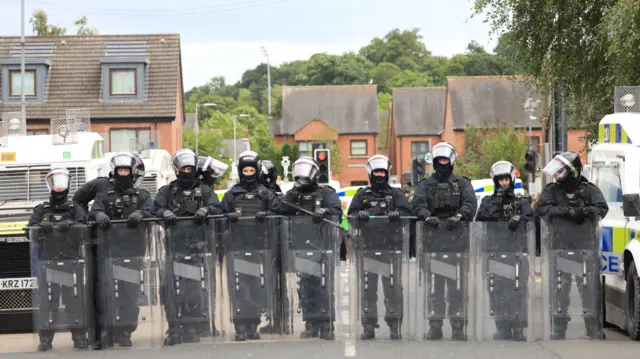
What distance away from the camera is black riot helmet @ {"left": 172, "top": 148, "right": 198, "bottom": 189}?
45.0 ft

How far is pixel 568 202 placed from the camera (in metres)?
13.5

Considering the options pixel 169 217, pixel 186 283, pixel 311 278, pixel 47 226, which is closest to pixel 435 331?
pixel 311 278

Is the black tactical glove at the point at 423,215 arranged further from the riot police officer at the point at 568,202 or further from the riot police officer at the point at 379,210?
the riot police officer at the point at 568,202

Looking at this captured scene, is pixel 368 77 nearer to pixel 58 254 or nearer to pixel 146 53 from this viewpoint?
pixel 146 53

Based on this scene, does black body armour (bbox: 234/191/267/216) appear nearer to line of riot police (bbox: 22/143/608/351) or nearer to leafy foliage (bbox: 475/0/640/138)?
line of riot police (bbox: 22/143/608/351)

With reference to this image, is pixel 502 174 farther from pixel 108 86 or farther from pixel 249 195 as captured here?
pixel 108 86

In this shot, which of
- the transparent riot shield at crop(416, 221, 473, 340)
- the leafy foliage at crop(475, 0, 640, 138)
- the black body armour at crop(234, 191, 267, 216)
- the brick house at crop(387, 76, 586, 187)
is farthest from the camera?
the brick house at crop(387, 76, 586, 187)

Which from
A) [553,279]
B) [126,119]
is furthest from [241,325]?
[126,119]

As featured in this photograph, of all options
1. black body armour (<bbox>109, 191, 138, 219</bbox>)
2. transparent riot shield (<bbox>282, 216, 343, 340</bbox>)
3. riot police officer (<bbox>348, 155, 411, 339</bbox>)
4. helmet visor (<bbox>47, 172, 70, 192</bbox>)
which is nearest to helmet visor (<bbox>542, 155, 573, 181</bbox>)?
riot police officer (<bbox>348, 155, 411, 339</bbox>)

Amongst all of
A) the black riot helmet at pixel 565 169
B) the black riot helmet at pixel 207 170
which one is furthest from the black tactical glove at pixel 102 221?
the black riot helmet at pixel 565 169

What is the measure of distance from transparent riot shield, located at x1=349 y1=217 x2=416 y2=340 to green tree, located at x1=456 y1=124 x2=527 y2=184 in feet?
175

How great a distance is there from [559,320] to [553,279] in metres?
0.45

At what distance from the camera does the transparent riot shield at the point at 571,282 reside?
1298cm

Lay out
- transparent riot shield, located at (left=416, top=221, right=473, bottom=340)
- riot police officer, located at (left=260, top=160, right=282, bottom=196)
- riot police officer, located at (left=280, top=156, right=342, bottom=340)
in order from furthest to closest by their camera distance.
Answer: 1. riot police officer, located at (left=260, top=160, right=282, bottom=196)
2. riot police officer, located at (left=280, top=156, right=342, bottom=340)
3. transparent riot shield, located at (left=416, top=221, right=473, bottom=340)
